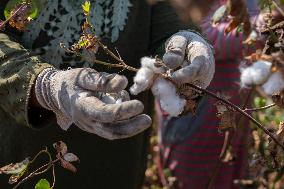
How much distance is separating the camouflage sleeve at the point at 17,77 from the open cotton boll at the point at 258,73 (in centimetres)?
54

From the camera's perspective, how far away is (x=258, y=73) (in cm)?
87

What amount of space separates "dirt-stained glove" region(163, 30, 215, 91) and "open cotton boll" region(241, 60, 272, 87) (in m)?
0.18

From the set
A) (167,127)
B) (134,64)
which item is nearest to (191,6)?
(134,64)

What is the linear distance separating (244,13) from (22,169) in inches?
23.4

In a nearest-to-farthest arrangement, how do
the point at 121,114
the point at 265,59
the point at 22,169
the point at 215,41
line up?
the point at 265,59
the point at 121,114
the point at 22,169
the point at 215,41

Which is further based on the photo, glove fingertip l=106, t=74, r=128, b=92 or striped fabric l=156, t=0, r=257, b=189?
striped fabric l=156, t=0, r=257, b=189

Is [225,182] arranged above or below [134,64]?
below

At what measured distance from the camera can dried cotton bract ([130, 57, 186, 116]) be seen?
101 cm

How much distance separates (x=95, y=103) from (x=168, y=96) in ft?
0.44

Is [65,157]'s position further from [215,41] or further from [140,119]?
[215,41]

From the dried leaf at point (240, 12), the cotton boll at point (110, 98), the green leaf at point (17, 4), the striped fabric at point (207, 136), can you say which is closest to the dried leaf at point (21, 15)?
the green leaf at point (17, 4)

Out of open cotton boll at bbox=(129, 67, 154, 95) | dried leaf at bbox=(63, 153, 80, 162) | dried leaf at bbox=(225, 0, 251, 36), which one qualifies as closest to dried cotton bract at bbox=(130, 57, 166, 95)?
open cotton boll at bbox=(129, 67, 154, 95)

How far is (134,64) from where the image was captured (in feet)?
5.53

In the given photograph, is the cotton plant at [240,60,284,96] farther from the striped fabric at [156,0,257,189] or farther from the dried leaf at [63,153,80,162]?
the striped fabric at [156,0,257,189]
